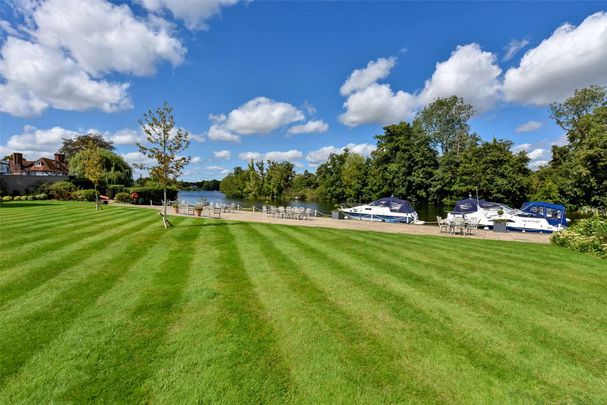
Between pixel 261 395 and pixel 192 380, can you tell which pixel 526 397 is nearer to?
pixel 261 395

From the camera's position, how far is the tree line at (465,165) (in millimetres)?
32812

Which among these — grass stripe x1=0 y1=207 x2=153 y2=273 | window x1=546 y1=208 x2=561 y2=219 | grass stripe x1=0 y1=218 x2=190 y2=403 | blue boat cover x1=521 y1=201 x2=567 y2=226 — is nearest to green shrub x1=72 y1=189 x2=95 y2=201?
grass stripe x1=0 y1=207 x2=153 y2=273

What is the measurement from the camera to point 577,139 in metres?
40.3

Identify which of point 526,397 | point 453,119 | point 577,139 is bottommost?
point 526,397

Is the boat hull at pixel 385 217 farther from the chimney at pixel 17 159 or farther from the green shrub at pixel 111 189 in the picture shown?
the chimney at pixel 17 159

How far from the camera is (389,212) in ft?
96.8

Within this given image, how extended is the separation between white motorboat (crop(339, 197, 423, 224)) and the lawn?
64.7 ft

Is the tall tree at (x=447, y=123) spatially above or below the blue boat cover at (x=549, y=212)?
above

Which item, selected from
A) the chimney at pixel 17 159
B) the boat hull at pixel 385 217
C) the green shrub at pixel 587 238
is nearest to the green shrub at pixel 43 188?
the chimney at pixel 17 159

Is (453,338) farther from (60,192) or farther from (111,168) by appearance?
(111,168)

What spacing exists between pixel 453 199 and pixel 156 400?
5275 centimetres

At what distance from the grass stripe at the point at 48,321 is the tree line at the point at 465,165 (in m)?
41.9

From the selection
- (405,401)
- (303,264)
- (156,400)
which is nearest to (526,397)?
(405,401)

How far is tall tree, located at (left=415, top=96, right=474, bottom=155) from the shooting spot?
2181 inches
